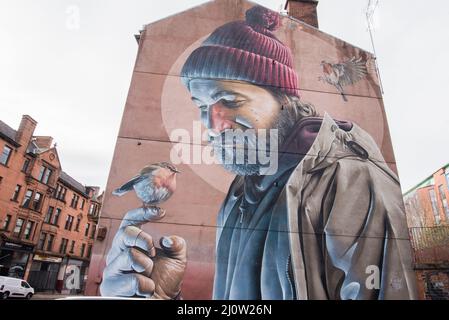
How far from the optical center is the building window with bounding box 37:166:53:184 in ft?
99.5

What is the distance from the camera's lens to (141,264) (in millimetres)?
8141

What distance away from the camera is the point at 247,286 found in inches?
326

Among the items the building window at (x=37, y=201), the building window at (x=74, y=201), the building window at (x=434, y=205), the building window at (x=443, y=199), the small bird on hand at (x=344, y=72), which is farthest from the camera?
the building window at (x=74, y=201)

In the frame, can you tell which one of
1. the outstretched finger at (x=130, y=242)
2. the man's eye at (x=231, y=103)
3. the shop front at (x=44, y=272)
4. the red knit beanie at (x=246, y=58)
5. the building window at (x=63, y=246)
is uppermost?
the red knit beanie at (x=246, y=58)

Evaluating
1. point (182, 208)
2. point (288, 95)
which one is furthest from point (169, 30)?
point (182, 208)

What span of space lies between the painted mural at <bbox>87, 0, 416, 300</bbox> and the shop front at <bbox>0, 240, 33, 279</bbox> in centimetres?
2348

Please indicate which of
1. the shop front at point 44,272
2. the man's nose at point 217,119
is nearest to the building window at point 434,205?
the man's nose at point 217,119

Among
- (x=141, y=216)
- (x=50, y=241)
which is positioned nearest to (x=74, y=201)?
(x=50, y=241)

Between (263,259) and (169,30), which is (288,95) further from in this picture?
(263,259)

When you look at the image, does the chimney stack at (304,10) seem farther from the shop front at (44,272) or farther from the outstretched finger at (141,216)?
the shop front at (44,272)

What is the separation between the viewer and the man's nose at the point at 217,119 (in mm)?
10227

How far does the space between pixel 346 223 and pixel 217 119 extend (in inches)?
225

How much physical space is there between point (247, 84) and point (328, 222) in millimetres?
5788

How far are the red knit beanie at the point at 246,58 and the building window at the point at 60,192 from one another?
2950cm
